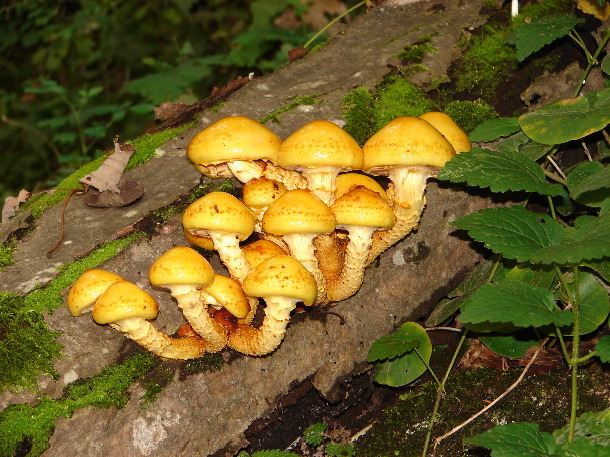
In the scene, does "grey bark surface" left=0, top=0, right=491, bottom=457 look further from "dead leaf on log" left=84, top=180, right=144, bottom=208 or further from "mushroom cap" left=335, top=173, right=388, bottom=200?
"mushroom cap" left=335, top=173, right=388, bottom=200

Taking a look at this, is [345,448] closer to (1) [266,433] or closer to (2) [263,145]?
(1) [266,433]

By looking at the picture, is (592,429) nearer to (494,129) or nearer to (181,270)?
(494,129)

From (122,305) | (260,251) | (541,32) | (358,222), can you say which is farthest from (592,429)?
(541,32)

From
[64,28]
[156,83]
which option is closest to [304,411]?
[156,83]

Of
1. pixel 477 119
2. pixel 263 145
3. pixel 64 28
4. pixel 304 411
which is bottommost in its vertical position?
pixel 304 411

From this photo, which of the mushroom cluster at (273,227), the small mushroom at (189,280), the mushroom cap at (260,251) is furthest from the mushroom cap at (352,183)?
the small mushroom at (189,280)

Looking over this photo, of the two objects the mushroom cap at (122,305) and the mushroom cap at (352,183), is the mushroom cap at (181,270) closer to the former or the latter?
the mushroom cap at (122,305)
